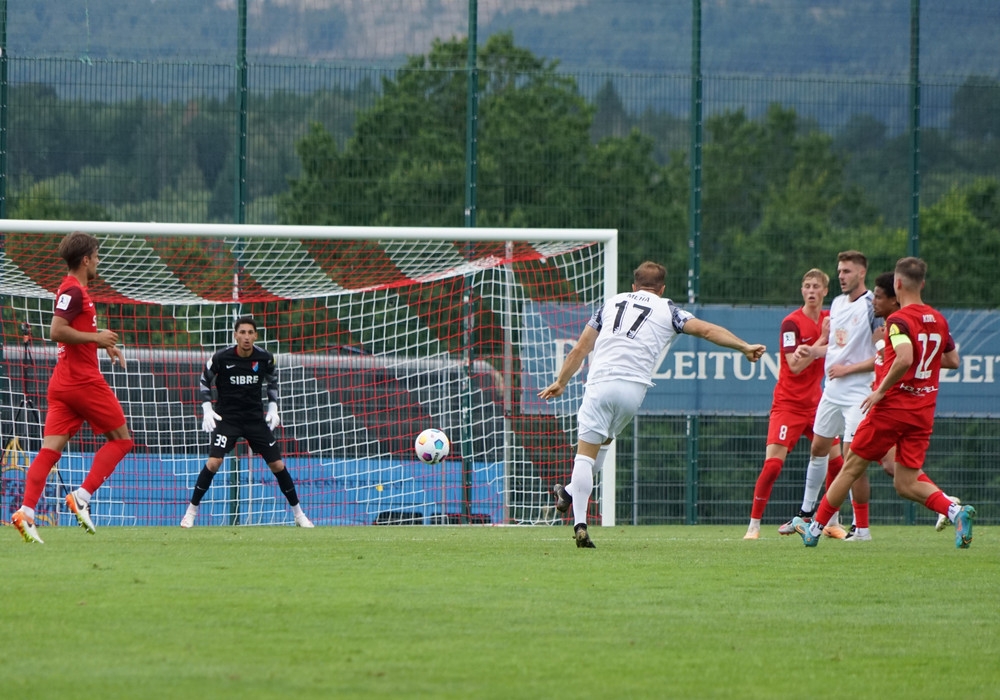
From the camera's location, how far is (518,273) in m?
15.2

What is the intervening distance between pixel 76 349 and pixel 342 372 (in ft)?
Result: 22.1

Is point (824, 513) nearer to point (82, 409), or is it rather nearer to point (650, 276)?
point (650, 276)

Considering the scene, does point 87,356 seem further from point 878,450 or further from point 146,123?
point 146,123

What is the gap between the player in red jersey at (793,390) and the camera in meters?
11.4

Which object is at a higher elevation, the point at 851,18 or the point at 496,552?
the point at 851,18

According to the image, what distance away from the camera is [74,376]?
924 centimetres

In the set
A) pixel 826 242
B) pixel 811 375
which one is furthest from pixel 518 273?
pixel 826 242

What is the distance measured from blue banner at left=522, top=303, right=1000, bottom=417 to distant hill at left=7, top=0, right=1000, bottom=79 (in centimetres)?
351

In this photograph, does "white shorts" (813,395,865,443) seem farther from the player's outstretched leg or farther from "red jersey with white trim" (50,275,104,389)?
"red jersey with white trim" (50,275,104,389)

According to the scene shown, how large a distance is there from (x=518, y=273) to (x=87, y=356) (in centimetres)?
681

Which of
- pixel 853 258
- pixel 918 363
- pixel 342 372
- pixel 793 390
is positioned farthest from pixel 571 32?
pixel 918 363

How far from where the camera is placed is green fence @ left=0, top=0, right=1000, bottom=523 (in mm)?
16453

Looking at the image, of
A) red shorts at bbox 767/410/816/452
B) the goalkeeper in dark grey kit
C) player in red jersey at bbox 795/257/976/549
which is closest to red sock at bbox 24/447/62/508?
the goalkeeper in dark grey kit

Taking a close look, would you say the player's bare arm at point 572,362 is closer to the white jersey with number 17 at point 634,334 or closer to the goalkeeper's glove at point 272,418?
the white jersey with number 17 at point 634,334
